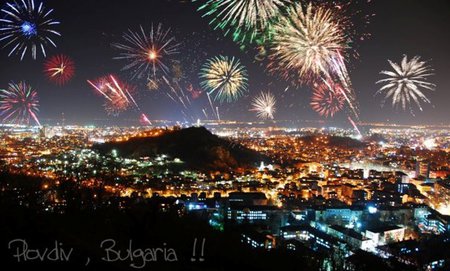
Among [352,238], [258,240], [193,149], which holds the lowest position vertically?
[352,238]

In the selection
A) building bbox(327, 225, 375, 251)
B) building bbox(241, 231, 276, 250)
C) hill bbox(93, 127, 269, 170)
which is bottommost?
building bbox(327, 225, 375, 251)

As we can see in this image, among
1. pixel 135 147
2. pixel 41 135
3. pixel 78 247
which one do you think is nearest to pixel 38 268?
pixel 78 247

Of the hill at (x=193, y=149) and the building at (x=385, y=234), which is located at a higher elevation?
the hill at (x=193, y=149)

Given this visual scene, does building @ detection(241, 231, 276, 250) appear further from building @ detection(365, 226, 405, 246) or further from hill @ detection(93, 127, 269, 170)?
hill @ detection(93, 127, 269, 170)

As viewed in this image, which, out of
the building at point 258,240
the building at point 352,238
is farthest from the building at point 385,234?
the building at point 258,240

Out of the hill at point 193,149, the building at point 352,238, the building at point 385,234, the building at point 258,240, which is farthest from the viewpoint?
the hill at point 193,149

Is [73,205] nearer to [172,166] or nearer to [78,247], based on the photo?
[78,247]

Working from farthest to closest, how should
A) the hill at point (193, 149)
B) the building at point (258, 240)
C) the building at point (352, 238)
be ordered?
the hill at point (193, 149) → the building at point (352, 238) → the building at point (258, 240)

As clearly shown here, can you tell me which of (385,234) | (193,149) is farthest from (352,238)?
(193,149)

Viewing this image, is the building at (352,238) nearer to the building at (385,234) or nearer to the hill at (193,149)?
the building at (385,234)

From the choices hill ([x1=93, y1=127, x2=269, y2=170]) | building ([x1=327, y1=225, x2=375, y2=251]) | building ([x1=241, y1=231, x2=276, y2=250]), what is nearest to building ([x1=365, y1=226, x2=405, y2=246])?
building ([x1=327, y1=225, x2=375, y2=251])

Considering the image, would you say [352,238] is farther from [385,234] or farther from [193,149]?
[193,149]
